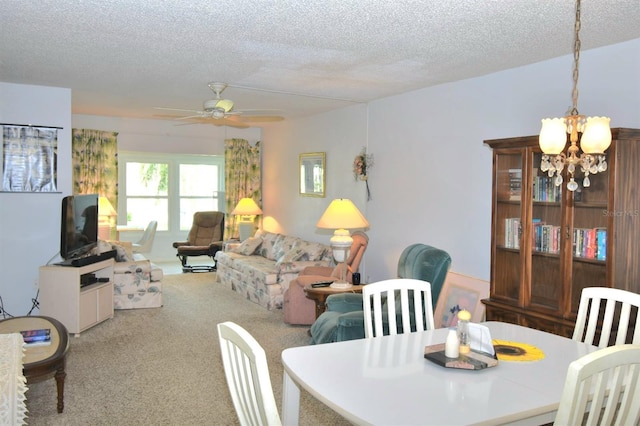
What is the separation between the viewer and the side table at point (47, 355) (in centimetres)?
313

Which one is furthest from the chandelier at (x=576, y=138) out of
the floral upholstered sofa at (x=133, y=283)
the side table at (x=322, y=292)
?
the floral upholstered sofa at (x=133, y=283)

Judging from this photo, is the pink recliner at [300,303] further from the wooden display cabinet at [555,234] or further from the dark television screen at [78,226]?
the dark television screen at [78,226]

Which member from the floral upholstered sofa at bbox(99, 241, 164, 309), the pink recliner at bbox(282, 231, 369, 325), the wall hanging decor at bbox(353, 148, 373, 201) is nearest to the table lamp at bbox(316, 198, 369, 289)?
the pink recliner at bbox(282, 231, 369, 325)

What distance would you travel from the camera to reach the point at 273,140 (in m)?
8.84

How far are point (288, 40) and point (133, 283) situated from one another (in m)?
3.73

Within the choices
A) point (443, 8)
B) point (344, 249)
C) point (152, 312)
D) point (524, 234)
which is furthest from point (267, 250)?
point (443, 8)

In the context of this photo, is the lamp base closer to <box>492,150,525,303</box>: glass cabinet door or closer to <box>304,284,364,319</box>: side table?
<box>304,284,364,319</box>: side table

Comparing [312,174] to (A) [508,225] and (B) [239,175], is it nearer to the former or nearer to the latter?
(B) [239,175]

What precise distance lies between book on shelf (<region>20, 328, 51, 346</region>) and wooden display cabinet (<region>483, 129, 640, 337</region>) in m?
3.10

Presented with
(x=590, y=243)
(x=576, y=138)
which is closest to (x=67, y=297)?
(x=590, y=243)

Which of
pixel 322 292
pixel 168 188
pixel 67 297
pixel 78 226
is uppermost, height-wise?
pixel 168 188

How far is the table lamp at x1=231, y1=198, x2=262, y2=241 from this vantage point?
8.49 metres

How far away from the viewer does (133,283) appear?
20.2 feet

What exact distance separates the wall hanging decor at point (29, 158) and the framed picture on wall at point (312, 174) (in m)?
3.28
